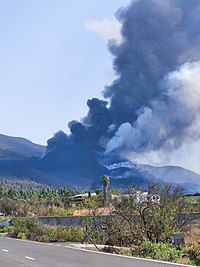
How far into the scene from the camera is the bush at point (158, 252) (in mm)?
18484

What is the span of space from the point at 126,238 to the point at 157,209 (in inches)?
93.1

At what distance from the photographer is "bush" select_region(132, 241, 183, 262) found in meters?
18.5

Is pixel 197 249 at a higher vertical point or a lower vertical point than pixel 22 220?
lower

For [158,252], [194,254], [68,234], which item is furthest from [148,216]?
[68,234]

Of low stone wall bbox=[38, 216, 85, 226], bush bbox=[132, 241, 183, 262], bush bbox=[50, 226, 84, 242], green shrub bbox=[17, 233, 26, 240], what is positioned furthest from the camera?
low stone wall bbox=[38, 216, 85, 226]

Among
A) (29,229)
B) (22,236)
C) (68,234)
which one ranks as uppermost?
(29,229)

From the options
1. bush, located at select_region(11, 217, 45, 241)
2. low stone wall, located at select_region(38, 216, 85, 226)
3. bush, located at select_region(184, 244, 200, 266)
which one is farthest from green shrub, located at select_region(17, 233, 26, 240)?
bush, located at select_region(184, 244, 200, 266)

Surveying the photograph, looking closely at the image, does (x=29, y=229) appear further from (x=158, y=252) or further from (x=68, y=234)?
(x=158, y=252)

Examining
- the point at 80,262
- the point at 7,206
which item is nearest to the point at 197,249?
the point at 80,262

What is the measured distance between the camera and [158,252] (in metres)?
19.3

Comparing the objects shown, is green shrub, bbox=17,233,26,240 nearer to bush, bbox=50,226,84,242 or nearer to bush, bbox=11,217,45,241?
bush, bbox=11,217,45,241

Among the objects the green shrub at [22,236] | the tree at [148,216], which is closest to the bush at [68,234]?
the green shrub at [22,236]

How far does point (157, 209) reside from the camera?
87.8 feet

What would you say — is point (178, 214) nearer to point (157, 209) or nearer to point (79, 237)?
point (157, 209)
